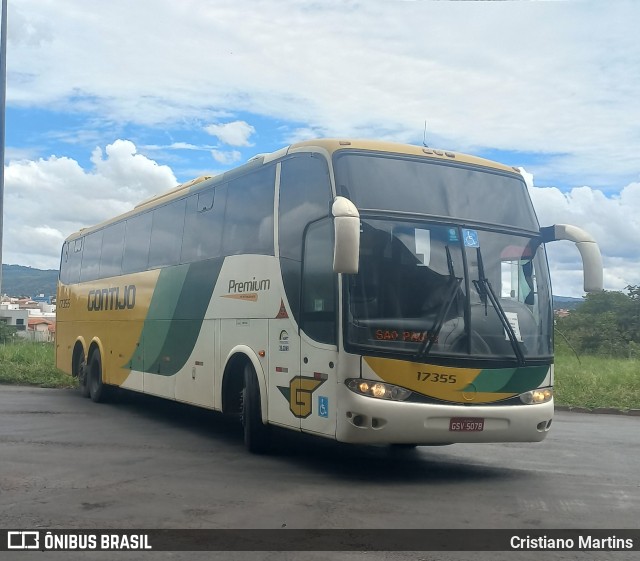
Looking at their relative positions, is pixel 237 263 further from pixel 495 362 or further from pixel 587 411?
pixel 587 411

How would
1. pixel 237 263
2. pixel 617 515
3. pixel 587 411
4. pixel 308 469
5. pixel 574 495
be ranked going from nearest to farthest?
pixel 617 515, pixel 574 495, pixel 308 469, pixel 237 263, pixel 587 411

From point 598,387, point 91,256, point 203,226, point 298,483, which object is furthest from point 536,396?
point 91,256

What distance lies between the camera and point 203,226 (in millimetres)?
13062

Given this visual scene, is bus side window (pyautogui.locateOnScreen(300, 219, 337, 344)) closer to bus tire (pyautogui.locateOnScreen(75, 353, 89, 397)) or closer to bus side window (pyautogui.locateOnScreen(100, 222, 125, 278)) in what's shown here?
bus side window (pyautogui.locateOnScreen(100, 222, 125, 278))

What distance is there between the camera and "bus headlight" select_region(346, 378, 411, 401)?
892cm

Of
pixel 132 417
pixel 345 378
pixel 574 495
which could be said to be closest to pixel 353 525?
pixel 345 378

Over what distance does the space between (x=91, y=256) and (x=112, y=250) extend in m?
1.76

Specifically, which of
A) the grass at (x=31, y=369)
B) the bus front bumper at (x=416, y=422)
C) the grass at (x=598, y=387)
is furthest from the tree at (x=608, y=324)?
the bus front bumper at (x=416, y=422)

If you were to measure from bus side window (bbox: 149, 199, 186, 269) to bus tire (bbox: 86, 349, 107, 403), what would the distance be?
149 inches

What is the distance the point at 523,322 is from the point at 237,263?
388 centimetres

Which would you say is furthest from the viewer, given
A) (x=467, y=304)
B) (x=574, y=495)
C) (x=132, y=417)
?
(x=132, y=417)

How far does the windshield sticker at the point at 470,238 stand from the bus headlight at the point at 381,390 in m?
1.76

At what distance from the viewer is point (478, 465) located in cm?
1064

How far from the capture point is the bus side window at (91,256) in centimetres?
1858
